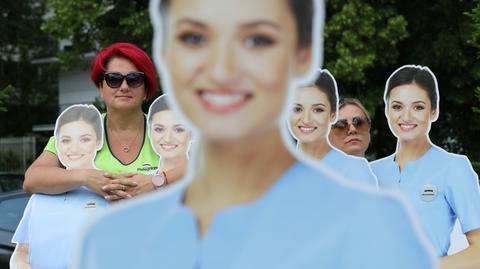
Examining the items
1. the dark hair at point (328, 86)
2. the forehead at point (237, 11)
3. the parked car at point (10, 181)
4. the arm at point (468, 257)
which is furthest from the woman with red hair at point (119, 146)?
the parked car at point (10, 181)

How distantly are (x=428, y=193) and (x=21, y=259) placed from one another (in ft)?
4.87

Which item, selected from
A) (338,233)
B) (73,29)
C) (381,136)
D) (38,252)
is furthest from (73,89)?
(338,233)

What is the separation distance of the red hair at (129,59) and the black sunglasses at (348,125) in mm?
920

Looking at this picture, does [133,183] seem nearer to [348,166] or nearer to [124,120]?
[124,120]

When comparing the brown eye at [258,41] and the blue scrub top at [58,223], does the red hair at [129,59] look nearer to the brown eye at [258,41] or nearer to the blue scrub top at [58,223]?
the blue scrub top at [58,223]

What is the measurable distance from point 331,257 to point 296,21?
1.32 feet

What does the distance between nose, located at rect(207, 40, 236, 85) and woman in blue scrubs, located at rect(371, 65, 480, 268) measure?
5.41 feet

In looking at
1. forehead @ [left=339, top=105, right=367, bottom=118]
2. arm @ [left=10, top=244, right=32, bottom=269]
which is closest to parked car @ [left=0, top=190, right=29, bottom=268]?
arm @ [left=10, top=244, right=32, bottom=269]

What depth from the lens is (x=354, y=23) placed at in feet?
43.1

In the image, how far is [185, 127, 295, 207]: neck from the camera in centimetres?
140

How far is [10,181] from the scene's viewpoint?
8188 millimetres

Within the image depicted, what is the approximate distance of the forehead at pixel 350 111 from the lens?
3457 millimetres

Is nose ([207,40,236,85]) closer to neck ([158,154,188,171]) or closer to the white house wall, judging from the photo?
neck ([158,154,188,171])

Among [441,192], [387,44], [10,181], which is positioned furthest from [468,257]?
[387,44]
